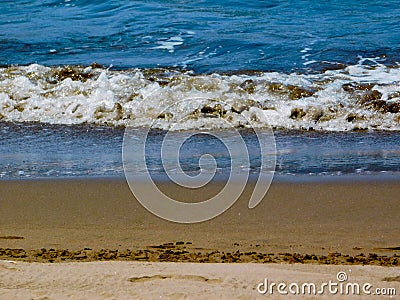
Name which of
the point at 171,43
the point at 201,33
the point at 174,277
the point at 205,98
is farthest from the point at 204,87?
the point at 174,277

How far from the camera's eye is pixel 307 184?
4844mm

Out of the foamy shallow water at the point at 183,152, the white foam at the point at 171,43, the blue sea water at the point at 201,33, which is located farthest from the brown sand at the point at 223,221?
the white foam at the point at 171,43

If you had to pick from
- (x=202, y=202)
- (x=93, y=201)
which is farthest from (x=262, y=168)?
(x=93, y=201)

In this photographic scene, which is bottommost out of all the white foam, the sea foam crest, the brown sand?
the brown sand

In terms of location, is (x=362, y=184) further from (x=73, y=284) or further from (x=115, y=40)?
→ (x=115, y=40)

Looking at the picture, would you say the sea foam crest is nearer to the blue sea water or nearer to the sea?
the sea

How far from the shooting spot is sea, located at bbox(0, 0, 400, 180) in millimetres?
5762

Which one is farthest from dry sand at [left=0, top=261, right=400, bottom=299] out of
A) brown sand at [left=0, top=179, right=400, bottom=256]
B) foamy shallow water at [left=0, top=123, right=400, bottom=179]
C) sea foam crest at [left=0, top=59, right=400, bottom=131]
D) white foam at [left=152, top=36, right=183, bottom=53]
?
white foam at [left=152, top=36, right=183, bottom=53]

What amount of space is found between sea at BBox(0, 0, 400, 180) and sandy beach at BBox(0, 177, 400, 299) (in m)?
0.47

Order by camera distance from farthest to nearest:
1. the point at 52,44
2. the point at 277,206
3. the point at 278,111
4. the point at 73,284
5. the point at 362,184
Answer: the point at 52,44 < the point at 278,111 < the point at 362,184 < the point at 277,206 < the point at 73,284

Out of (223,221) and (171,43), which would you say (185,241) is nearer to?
(223,221)

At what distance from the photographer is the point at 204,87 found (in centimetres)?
824

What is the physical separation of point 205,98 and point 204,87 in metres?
0.48

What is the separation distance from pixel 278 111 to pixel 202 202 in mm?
2958
